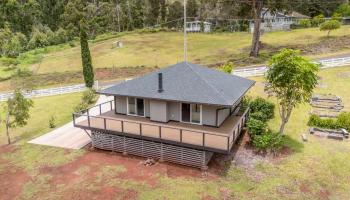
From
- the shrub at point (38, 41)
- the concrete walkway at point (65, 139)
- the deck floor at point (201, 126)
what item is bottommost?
the concrete walkway at point (65, 139)

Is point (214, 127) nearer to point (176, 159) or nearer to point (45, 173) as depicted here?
point (176, 159)

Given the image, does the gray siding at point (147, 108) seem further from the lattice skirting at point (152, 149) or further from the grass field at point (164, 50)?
the grass field at point (164, 50)

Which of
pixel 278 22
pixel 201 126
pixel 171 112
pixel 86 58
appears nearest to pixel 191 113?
pixel 201 126

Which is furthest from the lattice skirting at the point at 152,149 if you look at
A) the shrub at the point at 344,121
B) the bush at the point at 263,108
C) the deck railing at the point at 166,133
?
the shrub at the point at 344,121

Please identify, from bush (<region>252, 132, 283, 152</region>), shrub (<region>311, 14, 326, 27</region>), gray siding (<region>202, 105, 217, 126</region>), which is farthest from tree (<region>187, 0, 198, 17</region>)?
bush (<region>252, 132, 283, 152</region>)

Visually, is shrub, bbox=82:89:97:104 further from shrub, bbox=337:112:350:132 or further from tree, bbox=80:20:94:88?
shrub, bbox=337:112:350:132
